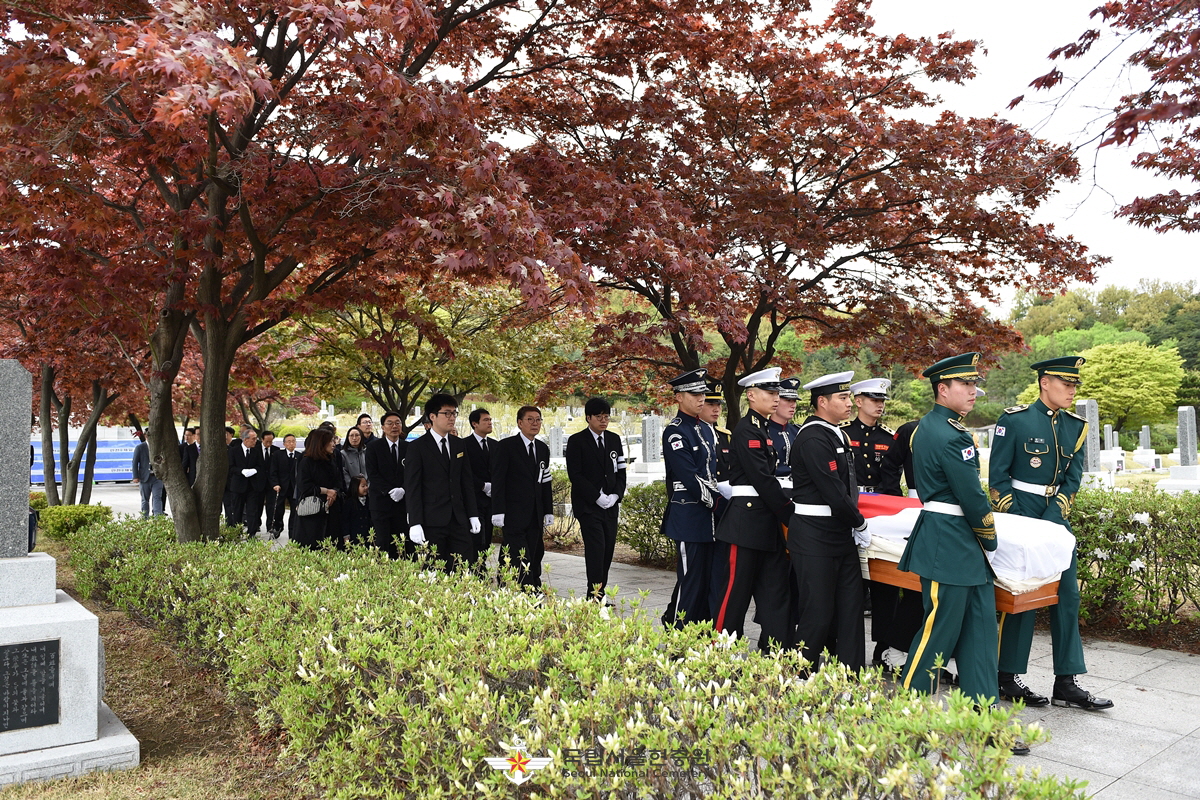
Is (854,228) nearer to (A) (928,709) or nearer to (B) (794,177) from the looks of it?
(B) (794,177)

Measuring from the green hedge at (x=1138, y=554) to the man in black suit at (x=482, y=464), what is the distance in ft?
17.5

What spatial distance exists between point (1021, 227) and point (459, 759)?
7.73 meters

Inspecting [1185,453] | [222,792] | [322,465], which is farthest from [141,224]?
[1185,453]

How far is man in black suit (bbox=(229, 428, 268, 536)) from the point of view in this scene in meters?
13.0

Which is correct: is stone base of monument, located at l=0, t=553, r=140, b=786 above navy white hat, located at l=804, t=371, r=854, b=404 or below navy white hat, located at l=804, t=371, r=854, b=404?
below

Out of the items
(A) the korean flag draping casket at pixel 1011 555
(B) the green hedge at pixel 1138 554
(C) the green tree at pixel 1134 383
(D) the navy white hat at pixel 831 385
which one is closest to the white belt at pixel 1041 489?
(A) the korean flag draping casket at pixel 1011 555

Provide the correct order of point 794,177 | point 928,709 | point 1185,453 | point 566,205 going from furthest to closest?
point 1185,453 → point 794,177 → point 566,205 → point 928,709

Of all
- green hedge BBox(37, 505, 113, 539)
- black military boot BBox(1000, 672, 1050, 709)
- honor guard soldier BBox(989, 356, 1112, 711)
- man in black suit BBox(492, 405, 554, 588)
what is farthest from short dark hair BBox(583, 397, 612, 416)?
green hedge BBox(37, 505, 113, 539)

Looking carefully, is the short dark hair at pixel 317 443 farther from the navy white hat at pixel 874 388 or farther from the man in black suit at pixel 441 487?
the navy white hat at pixel 874 388

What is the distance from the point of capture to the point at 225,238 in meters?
6.89

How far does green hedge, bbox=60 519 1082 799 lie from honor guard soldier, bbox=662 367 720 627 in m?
2.21

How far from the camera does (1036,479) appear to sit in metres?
5.25

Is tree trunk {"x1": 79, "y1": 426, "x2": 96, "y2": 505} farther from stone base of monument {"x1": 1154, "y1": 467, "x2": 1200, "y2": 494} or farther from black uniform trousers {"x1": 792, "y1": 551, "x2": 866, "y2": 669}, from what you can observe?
stone base of monument {"x1": 1154, "y1": 467, "x2": 1200, "y2": 494}

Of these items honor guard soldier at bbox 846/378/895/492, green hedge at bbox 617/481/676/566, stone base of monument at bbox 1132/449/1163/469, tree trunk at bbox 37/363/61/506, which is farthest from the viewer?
stone base of monument at bbox 1132/449/1163/469
